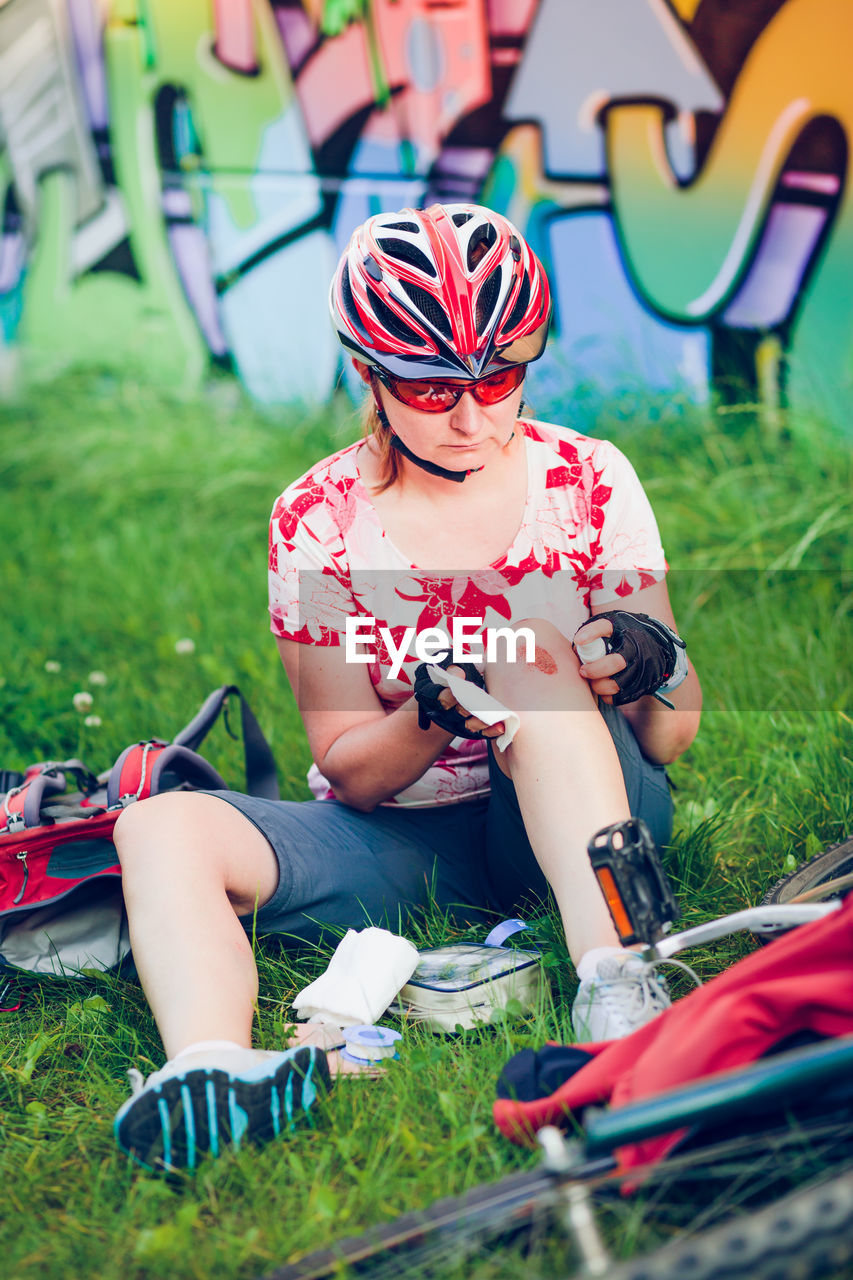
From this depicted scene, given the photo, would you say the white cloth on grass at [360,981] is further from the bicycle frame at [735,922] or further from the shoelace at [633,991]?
the bicycle frame at [735,922]

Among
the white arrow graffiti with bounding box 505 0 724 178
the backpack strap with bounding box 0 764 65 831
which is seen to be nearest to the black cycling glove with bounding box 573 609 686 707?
the backpack strap with bounding box 0 764 65 831

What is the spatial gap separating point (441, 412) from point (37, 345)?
5.83 meters

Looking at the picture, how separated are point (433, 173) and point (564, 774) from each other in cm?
502

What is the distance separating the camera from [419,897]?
8.07 feet

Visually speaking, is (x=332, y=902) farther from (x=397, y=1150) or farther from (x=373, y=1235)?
(x=373, y=1235)

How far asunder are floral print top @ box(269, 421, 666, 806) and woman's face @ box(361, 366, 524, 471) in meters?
0.16

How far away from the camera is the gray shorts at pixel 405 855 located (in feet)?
7.52

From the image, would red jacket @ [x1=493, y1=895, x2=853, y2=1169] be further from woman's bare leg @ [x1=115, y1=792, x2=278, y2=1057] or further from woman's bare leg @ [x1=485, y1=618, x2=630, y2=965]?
woman's bare leg @ [x1=115, y1=792, x2=278, y2=1057]

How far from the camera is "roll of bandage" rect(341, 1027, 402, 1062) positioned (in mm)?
2080

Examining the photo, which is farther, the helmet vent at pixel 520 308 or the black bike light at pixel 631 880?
the helmet vent at pixel 520 308

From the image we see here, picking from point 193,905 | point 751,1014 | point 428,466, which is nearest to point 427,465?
point 428,466

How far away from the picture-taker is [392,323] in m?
2.28

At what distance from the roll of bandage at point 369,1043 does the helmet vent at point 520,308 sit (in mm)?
1372

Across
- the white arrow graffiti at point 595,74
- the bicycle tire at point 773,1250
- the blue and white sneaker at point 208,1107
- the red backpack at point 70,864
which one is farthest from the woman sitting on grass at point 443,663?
the white arrow graffiti at point 595,74
